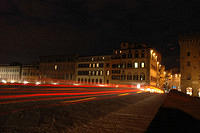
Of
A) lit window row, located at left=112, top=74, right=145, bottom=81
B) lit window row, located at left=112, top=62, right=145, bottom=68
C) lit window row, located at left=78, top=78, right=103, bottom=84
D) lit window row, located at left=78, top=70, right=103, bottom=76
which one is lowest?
lit window row, located at left=78, top=78, right=103, bottom=84

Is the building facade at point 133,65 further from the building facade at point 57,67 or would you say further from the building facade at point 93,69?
the building facade at point 57,67

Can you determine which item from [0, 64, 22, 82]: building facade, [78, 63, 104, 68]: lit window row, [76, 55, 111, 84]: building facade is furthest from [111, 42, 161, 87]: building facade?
[0, 64, 22, 82]: building facade

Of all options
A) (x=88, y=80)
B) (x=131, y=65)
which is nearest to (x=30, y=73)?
(x=88, y=80)

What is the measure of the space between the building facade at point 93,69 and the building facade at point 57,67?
3.67 metres

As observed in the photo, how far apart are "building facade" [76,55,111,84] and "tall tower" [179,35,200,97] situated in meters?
28.8

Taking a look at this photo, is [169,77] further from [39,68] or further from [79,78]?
[39,68]

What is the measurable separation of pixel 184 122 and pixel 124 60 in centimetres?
6712

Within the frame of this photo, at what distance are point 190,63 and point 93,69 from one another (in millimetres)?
38199

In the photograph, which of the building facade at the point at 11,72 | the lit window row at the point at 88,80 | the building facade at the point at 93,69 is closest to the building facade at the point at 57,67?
the building facade at the point at 93,69

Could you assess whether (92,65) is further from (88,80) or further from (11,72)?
(11,72)

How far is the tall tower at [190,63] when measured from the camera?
54.6 meters

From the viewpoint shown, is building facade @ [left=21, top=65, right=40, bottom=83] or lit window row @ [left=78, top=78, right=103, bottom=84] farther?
building facade @ [left=21, top=65, right=40, bottom=83]

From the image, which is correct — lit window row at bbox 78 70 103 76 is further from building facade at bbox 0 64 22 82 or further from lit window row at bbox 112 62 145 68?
building facade at bbox 0 64 22 82

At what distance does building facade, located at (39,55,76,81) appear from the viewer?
85438 millimetres
